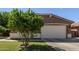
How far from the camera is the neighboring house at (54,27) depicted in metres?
5.01

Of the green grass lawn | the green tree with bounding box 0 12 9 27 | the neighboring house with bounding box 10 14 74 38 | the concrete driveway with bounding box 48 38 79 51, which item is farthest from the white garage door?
the green tree with bounding box 0 12 9 27

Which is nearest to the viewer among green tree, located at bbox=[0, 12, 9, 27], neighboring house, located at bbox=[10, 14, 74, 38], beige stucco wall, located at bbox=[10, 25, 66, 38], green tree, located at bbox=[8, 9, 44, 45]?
green tree, located at bbox=[0, 12, 9, 27]

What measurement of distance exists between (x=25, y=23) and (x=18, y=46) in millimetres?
858

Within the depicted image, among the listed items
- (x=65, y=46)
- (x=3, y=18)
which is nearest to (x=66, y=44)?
(x=65, y=46)

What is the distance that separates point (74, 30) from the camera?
5273 millimetres

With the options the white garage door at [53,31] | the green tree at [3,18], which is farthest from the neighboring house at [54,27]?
the green tree at [3,18]

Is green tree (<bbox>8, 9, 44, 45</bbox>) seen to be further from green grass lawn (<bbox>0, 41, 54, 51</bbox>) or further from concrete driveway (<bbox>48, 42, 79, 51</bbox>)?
concrete driveway (<bbox>48, 42, 79, 51</bbox>)

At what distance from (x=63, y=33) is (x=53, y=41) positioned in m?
0.41

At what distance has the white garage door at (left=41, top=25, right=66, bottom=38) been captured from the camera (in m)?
5.20

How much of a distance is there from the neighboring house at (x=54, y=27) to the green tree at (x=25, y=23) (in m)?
0.23

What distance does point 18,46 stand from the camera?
5105 mm
